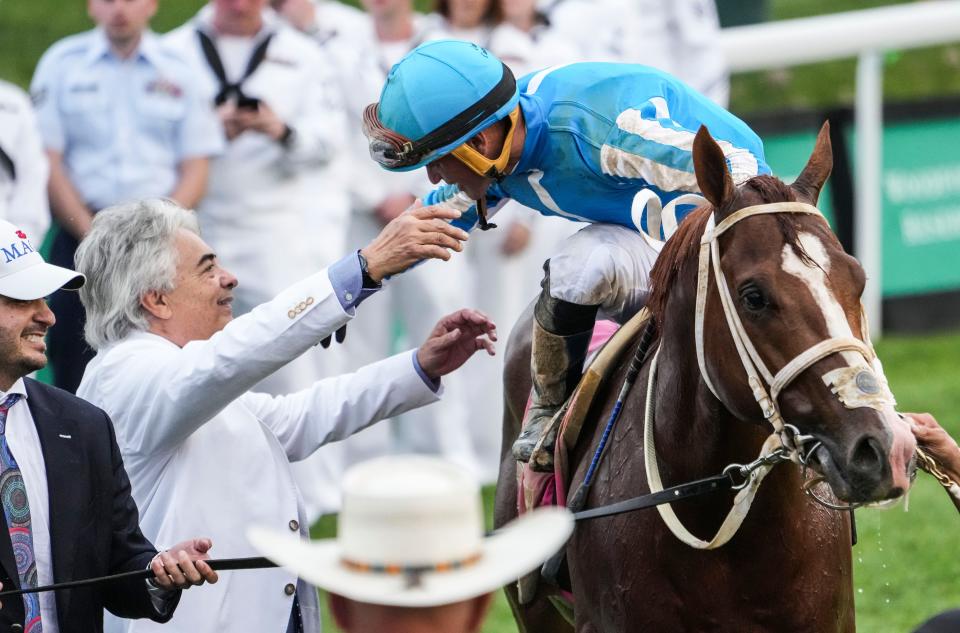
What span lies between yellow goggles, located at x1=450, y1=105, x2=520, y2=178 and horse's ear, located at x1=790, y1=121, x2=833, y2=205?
809 mm

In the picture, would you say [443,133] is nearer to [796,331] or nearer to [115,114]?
[796,331]

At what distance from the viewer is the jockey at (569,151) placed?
4.29m

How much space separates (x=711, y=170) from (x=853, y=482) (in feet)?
2.70

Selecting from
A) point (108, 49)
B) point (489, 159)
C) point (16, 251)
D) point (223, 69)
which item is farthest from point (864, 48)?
point (16, 251)

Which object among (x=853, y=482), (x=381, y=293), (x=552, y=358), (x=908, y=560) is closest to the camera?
(x=853, y=482)

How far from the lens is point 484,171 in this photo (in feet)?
14.6

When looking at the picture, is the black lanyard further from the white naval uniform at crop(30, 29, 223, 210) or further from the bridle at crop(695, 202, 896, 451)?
the bridle at crop(695, 202, 896, 451)

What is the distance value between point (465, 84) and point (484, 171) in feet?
0.80

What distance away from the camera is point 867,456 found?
354 centimetres

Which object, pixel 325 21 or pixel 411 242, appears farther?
pixel 325 21

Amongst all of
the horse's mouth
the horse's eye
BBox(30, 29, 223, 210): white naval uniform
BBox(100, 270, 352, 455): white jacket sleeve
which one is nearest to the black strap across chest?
BBox(30, 29, 223, 210): white naval uniform

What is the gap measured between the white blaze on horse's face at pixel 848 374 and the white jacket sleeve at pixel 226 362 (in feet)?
3.81

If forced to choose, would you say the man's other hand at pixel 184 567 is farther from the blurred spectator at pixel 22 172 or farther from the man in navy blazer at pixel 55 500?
the blurred spectator at pixel 22 172

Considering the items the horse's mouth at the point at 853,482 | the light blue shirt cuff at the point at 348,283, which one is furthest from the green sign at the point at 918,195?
the horse's mouth at the point at 853,482
